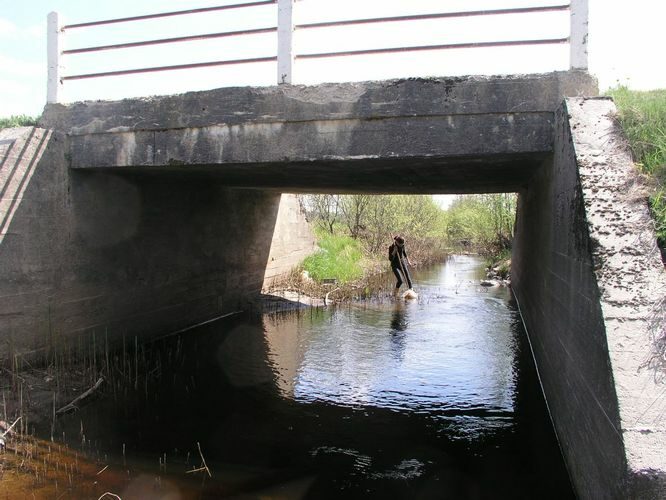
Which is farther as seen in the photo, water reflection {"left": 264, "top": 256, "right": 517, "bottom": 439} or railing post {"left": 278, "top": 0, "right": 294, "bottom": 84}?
water reflection {"left": 264, "top": 256, "right": 517, "bottom": 439}

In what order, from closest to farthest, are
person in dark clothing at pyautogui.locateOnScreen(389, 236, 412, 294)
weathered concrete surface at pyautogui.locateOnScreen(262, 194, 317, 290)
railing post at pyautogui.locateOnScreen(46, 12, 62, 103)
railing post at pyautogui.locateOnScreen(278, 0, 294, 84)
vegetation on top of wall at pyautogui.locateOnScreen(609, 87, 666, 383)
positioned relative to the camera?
vegetation on top of wall at pyautogui.locateOnScreen(609, 87, 666, 383), railing post at pyautogui.locateOnScreen(278, 0, 294, 84), railing post at pyautogui.locateOnScreen(46, 12, 62, 103), weathered concrete surface at pyautogui.locateOnScreen(262, 194, 317, 290), person in dark clothing at pyautogui.locateOnScreen(389, 236, 412, 294)

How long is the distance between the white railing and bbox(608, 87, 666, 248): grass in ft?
2.44

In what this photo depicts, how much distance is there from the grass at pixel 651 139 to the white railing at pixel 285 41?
744 millimetres

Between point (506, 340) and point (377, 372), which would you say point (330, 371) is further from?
point (506, 340)

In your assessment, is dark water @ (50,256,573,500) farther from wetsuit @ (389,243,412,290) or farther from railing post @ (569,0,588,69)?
wetsuit @ (389,243,412,290)

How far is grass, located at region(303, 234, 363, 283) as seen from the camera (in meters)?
15.9

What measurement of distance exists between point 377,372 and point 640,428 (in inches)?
200

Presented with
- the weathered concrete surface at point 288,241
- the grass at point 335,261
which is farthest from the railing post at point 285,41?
the grass at point 335,261

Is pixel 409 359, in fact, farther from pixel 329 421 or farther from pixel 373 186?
pixel 373 186

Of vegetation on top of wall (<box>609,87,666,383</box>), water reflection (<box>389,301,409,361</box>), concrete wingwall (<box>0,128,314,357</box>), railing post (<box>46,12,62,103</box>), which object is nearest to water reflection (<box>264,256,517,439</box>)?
water reflection (<box>389,301,409,361</box>)

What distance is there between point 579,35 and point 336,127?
2703 mm

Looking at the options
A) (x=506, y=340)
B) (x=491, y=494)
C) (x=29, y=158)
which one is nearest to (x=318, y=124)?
(x=29, y=158)

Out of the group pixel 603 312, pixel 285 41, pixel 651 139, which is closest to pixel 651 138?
pixel 651 139

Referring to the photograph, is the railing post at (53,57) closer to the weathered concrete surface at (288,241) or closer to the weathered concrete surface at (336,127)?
the weathered concrete surface at (336,127)
